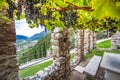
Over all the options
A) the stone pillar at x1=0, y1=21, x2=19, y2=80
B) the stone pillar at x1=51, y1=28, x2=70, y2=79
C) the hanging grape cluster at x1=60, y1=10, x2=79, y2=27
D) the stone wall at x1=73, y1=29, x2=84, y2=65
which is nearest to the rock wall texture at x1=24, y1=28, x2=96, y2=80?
the stone pillar at x1=51, y1=28, x2=70, y2=79

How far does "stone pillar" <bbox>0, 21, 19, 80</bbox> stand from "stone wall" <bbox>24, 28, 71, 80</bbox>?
2.33 m

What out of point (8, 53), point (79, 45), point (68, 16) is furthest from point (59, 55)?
point (79, 45)

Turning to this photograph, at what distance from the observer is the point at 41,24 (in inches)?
117

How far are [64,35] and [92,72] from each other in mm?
1778

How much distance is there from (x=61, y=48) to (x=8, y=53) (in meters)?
3.45

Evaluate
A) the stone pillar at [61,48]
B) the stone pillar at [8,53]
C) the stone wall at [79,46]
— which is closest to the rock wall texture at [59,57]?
the stone pillar at [61,48]

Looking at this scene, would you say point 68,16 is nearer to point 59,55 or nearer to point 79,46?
point 59,55

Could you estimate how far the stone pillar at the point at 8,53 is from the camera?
10.3 ft

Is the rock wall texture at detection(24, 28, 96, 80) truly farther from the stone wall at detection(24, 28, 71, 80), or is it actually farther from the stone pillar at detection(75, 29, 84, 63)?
the stone pillar at detection(75, 29, 84, 63)

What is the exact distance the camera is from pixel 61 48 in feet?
21.6

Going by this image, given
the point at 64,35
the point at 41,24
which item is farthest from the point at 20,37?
the point at 41,24

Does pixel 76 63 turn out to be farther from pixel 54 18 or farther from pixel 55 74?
pixel 54 18

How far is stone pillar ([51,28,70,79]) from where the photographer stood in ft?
21.0

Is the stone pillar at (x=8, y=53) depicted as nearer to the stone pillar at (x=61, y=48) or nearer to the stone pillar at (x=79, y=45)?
the stone pillar at (x=61, y=48)
